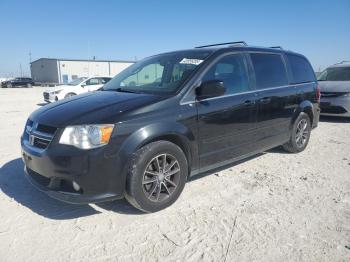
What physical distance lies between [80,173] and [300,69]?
15.0 feet

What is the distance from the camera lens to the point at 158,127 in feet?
10.9

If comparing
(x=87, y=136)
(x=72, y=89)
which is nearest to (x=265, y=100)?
(x=87, y=136)

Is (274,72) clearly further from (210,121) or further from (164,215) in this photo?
(164,215)

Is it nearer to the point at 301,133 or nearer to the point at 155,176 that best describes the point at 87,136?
the point at 155,176

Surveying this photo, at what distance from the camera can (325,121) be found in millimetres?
9469

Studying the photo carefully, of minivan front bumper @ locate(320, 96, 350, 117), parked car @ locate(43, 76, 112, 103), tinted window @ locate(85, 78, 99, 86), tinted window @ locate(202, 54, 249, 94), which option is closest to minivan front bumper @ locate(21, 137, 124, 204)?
tinted window @ locate(202, 54, 249, 94)

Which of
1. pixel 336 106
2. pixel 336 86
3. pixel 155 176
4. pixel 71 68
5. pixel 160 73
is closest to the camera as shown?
pixel 155 176

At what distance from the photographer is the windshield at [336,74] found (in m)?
9.88

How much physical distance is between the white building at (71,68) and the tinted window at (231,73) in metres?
51.1

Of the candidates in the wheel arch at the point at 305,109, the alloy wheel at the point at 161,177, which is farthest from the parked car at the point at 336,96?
the alloy wheel at the point at 161,177

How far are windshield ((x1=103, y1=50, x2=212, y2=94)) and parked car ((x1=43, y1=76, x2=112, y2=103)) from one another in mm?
11768

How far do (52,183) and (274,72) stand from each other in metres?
3.71

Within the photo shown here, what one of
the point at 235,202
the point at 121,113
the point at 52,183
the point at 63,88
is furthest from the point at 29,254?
the point at 63,88

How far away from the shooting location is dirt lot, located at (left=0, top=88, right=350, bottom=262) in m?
2.76
